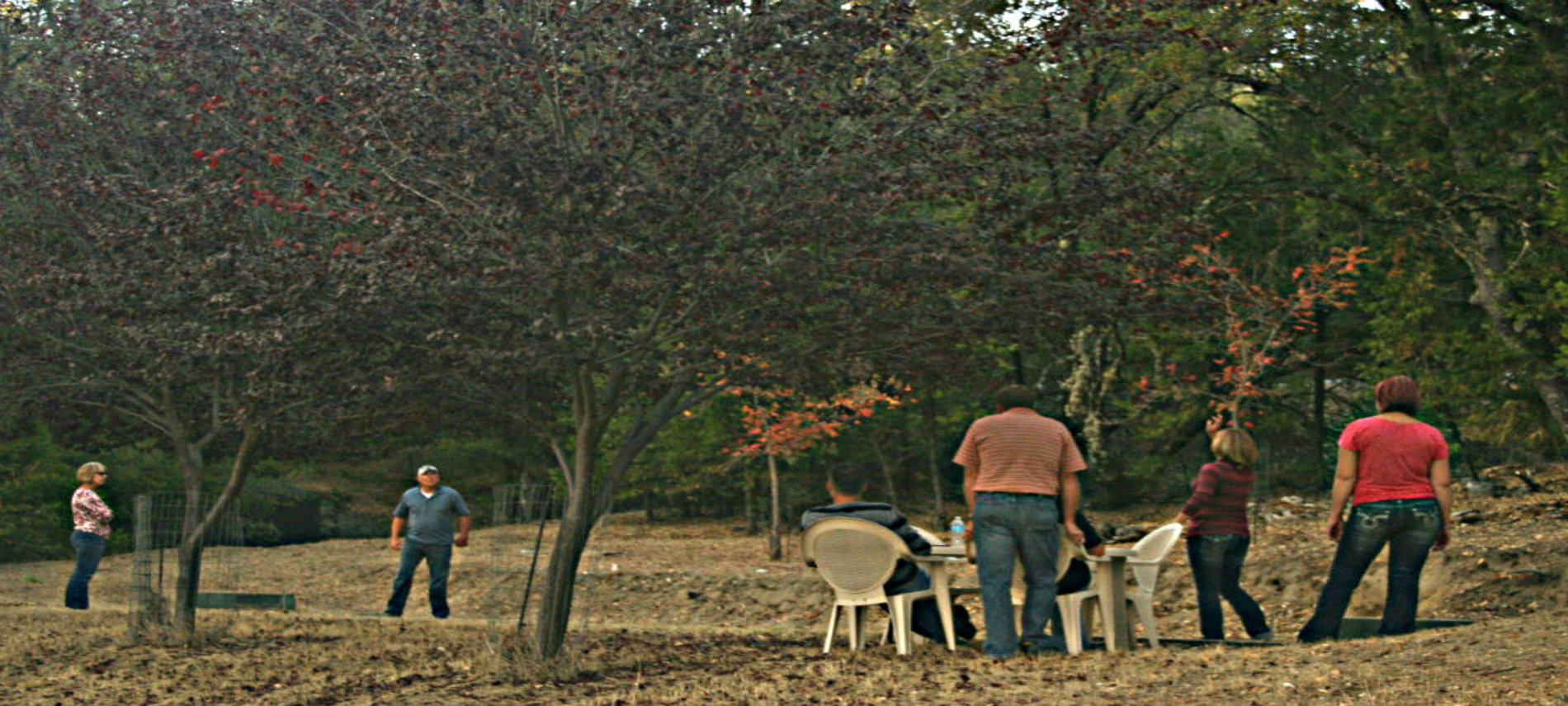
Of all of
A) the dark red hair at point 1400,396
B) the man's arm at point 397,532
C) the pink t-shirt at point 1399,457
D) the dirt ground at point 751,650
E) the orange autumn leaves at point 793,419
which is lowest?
the dirt ground at point 751,650

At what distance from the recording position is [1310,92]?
1945 centimetres

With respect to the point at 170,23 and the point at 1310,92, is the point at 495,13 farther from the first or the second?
the point at 1310,92

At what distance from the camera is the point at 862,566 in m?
9.78

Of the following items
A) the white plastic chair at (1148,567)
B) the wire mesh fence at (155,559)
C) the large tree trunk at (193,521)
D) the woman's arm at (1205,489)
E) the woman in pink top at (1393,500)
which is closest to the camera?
the woman in pink top at (1393,500)

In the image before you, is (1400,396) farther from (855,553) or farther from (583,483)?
(583,483)

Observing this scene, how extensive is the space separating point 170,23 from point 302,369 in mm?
2749

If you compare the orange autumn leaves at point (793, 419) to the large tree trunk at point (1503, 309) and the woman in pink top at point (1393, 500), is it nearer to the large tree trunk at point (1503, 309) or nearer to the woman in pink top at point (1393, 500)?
the large tree trunk at point (1503, 309)

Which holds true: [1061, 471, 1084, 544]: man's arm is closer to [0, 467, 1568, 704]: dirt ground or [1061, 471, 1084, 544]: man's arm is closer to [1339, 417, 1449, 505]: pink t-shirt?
[0, 467, 1568, 704]: dirt ground

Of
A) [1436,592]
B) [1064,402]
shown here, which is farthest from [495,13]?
[1064,402]

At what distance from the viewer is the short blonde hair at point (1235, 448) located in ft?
33.5

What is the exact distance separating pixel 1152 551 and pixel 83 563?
33.1 feet

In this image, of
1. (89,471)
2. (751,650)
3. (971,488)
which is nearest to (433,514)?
(89,471)

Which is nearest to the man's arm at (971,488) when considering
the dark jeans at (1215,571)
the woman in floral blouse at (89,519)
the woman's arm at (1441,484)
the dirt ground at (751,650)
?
the dirt ground at (751,650)

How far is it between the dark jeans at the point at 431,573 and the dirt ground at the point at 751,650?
215 millimetres
